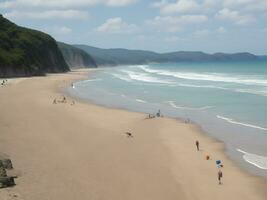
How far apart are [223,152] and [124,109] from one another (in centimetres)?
1793

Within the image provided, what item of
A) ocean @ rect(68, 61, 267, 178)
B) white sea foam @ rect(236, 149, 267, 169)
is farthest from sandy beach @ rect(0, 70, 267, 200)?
ocean @ rect(68, 61, 267, 178)

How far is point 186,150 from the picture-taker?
1007 inches

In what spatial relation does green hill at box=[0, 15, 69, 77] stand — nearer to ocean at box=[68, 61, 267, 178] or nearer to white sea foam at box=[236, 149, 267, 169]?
ocean at box=[68, 61, 267, 178]

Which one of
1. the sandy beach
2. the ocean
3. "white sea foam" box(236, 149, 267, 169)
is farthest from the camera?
the ocean

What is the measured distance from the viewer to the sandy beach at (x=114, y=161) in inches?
678

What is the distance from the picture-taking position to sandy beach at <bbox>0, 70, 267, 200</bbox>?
56.5ft

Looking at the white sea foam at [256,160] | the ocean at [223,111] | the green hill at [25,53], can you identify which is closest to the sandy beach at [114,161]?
the white sea foam at [256,160]

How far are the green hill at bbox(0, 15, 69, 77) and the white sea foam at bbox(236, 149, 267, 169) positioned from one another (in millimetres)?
64956

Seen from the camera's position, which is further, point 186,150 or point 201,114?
point 201,114

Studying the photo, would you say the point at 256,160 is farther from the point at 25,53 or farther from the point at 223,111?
the point at 25,53

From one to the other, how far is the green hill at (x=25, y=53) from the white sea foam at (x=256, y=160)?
6496 centimetres

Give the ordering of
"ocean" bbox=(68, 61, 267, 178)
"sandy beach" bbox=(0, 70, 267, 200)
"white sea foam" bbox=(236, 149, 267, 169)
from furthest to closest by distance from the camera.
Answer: "ocean" bbox=(68, 61, 267, 178)
"white sea foam" bbox=(236, 149, 267, 169)
"sandy beach" bbox=(0, 70, 267, 200)

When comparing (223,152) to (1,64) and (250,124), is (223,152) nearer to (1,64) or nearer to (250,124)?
(250,124)

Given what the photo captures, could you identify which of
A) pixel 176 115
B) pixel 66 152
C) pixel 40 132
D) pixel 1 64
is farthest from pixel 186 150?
pixel 1 64
